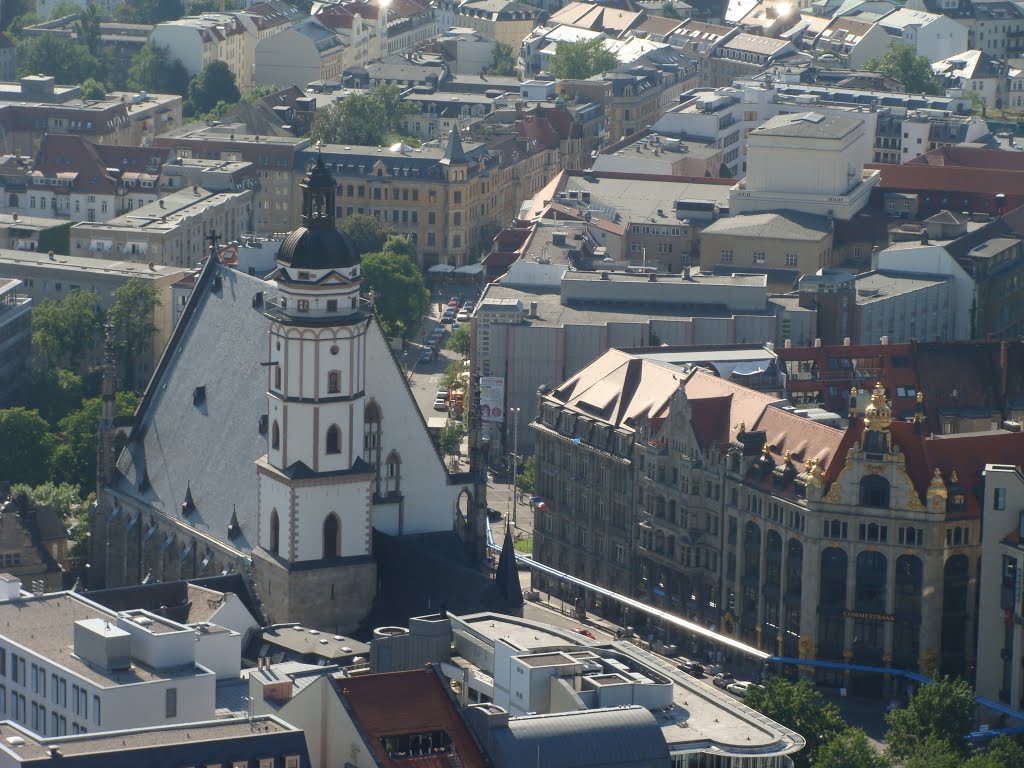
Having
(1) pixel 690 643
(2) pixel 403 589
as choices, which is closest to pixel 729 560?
(1) pixel 690 643

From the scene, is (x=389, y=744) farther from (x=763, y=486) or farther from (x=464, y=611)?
(x=763, y=486)

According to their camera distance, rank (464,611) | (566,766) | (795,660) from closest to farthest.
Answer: (566,766) → (464,611) → (795,660)

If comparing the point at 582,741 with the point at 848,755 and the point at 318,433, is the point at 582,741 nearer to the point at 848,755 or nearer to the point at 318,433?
the point at 848,755

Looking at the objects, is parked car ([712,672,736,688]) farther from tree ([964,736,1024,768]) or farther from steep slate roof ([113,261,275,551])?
steep slate roof ([113,261,275,551])

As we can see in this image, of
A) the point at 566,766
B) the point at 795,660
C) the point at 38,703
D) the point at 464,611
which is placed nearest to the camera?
the point at 566,766

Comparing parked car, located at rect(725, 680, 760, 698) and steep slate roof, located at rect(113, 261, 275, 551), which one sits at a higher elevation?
steep slate roof, located at rect(113, 261, 275, 551)

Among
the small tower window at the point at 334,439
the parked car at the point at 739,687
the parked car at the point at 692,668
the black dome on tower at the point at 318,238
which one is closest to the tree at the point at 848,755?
the parked car at the point at 739,687

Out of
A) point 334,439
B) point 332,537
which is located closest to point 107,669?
point 332,537

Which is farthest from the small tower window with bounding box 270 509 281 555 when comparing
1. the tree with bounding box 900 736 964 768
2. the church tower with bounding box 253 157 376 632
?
the tree with bounding box 900 736 964 768
